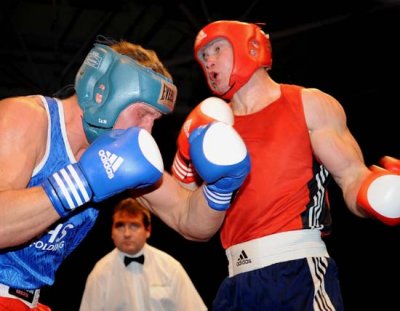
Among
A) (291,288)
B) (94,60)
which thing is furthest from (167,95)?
(291,288)

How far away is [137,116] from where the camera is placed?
2148 mm

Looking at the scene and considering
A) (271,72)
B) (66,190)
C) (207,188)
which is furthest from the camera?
(271,72)

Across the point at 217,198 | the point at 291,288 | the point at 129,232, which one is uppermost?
the point at 217,198

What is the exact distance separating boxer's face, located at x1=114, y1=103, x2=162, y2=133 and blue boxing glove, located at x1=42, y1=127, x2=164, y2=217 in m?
0.20

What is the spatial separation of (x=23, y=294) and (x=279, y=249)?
965mm

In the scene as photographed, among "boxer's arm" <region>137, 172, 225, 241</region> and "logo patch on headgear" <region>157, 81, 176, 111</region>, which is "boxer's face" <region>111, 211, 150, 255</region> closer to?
"boxer's arm" <region>137, 172, 225, 241</region>

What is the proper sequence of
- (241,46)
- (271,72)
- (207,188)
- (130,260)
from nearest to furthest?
(207,188) < (241,46) < (130,260) < (271,72)

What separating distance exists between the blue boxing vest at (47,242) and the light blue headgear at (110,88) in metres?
0.11

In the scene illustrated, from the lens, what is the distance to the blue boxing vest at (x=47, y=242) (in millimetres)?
2008

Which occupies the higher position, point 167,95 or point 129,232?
point 167,95

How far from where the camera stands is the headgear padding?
260 centimetres

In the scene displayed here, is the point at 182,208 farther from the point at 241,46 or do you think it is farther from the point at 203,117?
the point at 241,46

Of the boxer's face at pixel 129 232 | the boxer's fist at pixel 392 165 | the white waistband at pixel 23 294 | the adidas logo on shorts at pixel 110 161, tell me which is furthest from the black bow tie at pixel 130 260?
the adidas logo on shorts at pixel 110 161

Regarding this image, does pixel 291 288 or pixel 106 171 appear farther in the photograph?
pixel 291 288
